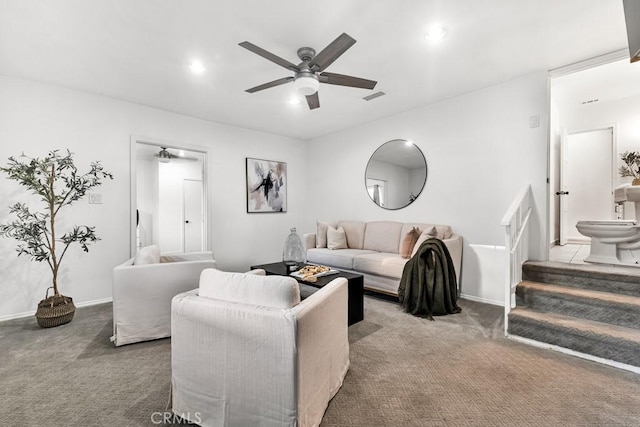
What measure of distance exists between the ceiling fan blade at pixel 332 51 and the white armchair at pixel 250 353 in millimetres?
1590

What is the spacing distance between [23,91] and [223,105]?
2090 mm

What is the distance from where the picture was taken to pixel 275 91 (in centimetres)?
356

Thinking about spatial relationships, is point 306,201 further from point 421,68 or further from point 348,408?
point 348,408

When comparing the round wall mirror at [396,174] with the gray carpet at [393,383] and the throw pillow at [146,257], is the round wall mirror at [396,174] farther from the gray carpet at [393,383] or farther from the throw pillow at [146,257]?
the throw pillow at [146,257]

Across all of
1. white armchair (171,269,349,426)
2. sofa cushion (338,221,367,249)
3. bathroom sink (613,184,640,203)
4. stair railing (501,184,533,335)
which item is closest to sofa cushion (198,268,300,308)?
white armchair (171,269,349,426)

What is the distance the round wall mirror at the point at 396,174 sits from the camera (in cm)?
422

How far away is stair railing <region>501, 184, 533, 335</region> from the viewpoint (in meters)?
2.56

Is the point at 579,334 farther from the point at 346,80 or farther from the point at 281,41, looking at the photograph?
the point at 281,41

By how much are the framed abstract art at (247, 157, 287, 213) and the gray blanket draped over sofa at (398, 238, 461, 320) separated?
299cm

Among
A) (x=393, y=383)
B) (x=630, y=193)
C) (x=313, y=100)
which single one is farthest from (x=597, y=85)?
(x=393, y=383)

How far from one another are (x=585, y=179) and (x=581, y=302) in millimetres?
3351

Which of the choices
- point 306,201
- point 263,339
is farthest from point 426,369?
point 306,201

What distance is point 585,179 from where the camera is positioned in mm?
4695

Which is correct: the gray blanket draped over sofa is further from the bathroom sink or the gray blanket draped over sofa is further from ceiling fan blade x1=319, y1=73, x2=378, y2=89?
the bathroom sink
